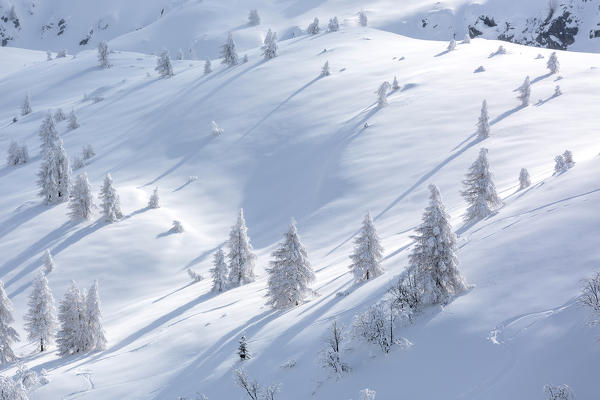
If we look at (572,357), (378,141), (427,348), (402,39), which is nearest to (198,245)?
(378,141)

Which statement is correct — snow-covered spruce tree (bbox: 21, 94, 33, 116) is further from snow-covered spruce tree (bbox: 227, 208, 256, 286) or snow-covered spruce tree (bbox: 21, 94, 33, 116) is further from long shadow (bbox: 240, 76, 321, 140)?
snow-covered spruce tree (bbox: 227, 208, 256, 286)

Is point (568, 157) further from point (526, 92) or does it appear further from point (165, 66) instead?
point (165, 66)

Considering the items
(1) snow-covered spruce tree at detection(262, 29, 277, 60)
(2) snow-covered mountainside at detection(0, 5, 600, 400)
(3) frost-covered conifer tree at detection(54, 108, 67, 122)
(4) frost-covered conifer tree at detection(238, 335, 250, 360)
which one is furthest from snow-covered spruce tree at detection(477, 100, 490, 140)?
(3) frost-covered conifer tree at detection(54, 108, 67, 122)

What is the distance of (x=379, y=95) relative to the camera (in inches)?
2579

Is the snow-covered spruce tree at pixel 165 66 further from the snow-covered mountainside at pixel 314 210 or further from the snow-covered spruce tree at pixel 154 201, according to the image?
the snow-covered spruce tree at pixel 154 201

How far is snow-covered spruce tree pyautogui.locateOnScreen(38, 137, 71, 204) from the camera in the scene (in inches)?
2176

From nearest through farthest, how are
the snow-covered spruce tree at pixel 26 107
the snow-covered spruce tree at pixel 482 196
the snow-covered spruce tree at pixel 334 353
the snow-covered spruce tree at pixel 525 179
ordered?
the snow-covered spruce tree at pixel 334 353, the snow-covered spruce tree at pixel 482 196, the snow-covered spruce tree at pixel 525 179, the snow-covered spruce tree at pixel 26 107

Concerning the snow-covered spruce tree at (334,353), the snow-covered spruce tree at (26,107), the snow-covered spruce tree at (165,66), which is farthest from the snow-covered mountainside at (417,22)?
the snow-covered spruce tree at (334,353)

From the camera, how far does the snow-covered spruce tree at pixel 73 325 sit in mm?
28969

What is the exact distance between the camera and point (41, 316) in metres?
32.4

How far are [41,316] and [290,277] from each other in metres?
17.8

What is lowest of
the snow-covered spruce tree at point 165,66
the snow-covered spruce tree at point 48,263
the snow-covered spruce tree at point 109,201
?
the snow-covered spruce tree at point 48,263

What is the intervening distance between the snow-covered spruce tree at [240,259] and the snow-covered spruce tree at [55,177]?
27894mm

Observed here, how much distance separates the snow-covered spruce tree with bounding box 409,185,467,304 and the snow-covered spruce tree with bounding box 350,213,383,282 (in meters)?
6.33
